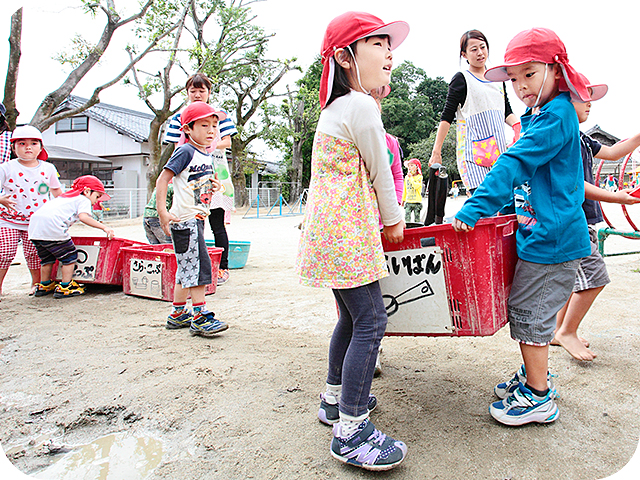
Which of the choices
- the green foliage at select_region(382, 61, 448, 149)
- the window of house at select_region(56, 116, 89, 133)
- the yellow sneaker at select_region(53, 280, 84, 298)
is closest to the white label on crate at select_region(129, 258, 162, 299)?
the yellow sneaker at select_region(53, 280, 84, 298)

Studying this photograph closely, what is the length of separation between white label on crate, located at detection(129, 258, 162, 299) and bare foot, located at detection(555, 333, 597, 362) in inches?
127

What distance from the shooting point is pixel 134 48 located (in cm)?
1298

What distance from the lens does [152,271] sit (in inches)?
158

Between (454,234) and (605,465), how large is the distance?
37.6 inches

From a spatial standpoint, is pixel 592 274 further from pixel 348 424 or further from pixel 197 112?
pixel 197 112

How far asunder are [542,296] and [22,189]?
4.53 meters

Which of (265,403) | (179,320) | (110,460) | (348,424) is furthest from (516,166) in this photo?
(179,320)

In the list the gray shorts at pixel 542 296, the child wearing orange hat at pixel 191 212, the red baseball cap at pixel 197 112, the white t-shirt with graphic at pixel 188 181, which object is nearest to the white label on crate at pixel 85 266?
the child wearing orange hat at pixel 191 212

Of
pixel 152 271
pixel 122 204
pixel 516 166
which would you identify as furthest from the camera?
pixel 122 204

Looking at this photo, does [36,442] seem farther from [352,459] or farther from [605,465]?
[605,465]

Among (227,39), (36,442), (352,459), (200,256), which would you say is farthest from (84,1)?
(352,459)

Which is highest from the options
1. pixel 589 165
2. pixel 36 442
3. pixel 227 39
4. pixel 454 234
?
pixel 227 39

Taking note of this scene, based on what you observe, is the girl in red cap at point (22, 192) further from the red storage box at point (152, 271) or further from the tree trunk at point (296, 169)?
the tree trunk at point (296, 169)

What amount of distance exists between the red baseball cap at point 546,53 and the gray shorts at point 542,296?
2.26ft
